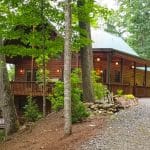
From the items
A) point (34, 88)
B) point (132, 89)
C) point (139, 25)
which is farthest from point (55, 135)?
point (139, 25)

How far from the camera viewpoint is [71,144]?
36.2 feet

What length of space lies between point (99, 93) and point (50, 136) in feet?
24.7

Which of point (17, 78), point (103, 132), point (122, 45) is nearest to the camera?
point (103, 132)

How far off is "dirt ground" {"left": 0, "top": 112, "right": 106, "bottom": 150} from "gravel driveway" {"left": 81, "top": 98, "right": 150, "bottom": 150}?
0.34 meters

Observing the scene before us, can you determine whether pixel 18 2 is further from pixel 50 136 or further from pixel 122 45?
pixel 122 45

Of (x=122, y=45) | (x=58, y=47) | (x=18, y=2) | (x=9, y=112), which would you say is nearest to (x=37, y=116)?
(x=9, y=112)

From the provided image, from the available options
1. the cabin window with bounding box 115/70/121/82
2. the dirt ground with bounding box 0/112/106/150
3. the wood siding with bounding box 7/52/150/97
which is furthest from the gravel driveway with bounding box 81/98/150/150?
the cabin window with bounding box 115/70/121/82

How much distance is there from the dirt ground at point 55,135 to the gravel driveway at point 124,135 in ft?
1.11

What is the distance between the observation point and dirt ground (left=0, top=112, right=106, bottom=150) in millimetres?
11367

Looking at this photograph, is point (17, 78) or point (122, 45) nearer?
point (17, 78)

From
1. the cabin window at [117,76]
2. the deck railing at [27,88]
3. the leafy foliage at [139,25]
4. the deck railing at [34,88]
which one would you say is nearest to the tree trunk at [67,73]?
the deck railing at [34,88]

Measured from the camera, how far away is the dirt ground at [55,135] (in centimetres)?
1137

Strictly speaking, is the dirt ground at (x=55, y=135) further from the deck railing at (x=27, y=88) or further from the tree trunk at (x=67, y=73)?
the deck railing at (x=27, y=88)

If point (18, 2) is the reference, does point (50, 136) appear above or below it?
below
